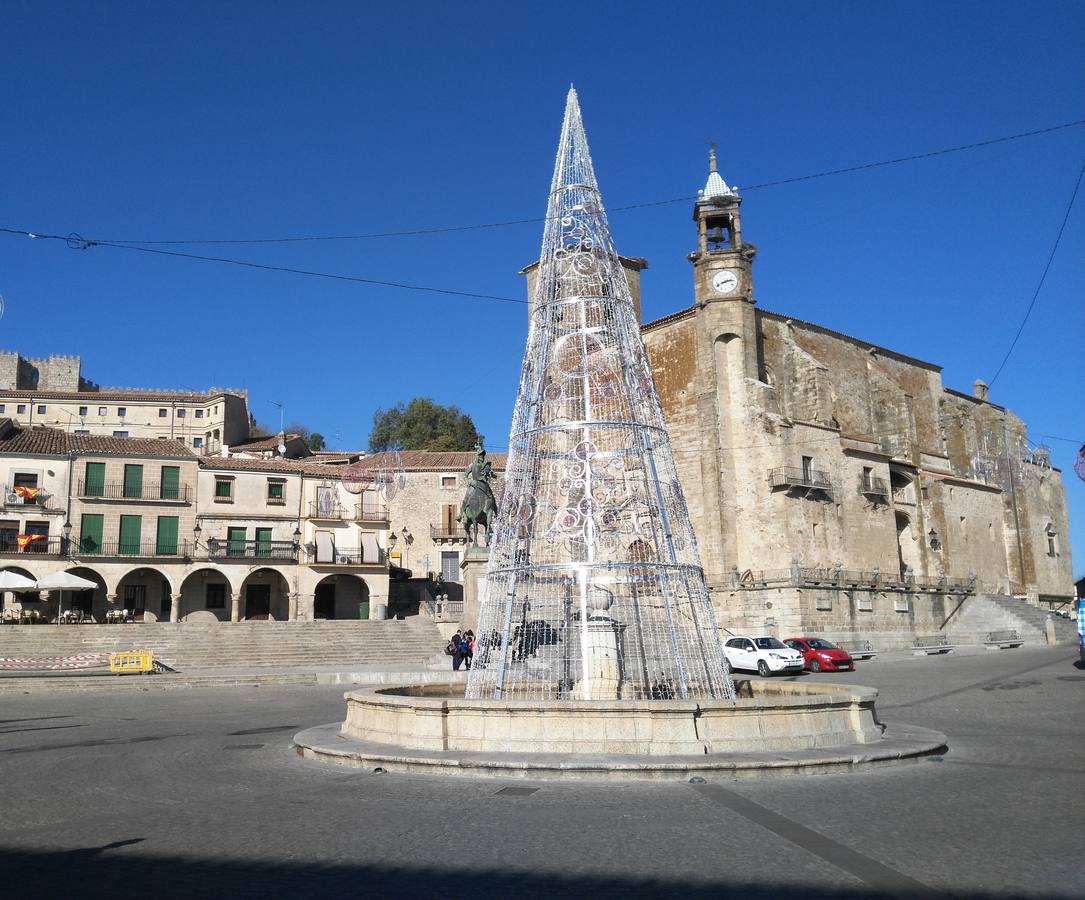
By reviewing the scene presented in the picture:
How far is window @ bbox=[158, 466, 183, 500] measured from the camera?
130 feet

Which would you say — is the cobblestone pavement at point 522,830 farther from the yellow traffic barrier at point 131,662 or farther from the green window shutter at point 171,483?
the green window shutter at point 171,483

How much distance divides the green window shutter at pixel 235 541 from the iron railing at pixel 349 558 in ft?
9.80

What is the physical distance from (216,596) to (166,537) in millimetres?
3664

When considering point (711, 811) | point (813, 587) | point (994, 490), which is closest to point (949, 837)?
point (711, 811)

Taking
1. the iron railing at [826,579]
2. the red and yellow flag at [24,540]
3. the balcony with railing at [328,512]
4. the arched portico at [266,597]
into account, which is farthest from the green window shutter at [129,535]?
the iron railing at [826,579]

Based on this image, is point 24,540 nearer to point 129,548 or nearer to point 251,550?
point 129,548

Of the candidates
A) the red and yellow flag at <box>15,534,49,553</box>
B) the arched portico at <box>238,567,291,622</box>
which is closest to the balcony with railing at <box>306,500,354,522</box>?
the arched portico at <box>238,567,291,622</box>

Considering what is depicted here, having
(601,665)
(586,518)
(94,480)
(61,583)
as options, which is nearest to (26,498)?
(94,480)

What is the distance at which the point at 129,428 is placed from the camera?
69500 millimetres

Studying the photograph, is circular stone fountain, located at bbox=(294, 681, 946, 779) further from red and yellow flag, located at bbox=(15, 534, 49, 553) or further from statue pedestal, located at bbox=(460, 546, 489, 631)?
red and yellow flag, located at bbox=(15, 534, 49, 553)

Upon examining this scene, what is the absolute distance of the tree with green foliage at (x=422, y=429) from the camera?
6334 cm

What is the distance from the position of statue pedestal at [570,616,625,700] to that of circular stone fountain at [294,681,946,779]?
2.89 m

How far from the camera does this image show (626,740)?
374 inches

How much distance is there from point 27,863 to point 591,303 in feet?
31.1
